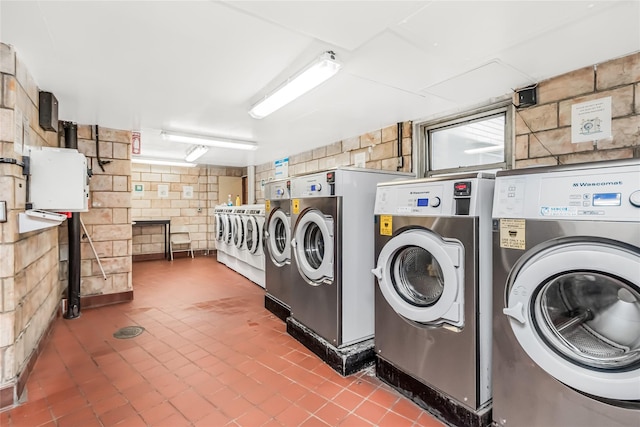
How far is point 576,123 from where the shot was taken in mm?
2109

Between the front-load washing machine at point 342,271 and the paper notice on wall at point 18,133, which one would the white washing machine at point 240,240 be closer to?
the front-load washing machine at point 342,271

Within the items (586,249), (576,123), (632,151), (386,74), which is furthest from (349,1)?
(632,151)

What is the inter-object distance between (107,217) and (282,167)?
9.81ft

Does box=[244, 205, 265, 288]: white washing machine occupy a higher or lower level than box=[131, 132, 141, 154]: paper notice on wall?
lower

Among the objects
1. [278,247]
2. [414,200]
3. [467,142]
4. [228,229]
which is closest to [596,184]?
[414,200]

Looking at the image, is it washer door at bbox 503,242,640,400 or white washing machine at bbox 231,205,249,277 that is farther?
white washing machine at bbox 231,205,249,277

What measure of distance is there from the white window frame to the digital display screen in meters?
1.41

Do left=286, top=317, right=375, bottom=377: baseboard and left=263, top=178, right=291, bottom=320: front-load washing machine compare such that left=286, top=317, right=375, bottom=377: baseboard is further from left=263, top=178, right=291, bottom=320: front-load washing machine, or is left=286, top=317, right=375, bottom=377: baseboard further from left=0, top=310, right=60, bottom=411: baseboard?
left=0, top=310, right=60, bottom=411: baseboard

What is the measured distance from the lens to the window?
2674 millimetres

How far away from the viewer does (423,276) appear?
2059 millimetres

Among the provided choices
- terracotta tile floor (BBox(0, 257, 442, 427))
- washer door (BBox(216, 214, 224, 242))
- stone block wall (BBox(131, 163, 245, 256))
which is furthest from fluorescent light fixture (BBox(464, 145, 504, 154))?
stone block wall (BBox(131, 163, 245, 256))

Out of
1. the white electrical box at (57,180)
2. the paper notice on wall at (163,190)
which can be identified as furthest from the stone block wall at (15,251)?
the paper notice on wall at (163,190)

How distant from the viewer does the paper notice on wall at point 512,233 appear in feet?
4.81

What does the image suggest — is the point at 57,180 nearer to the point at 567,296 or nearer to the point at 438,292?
the point at 438,292
